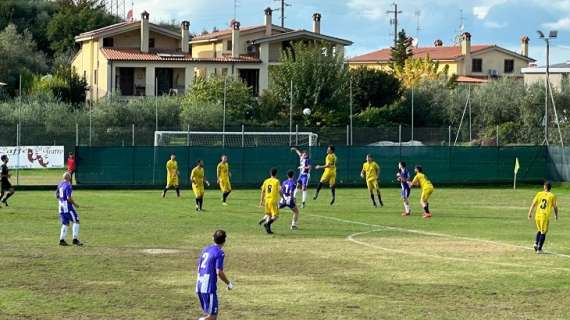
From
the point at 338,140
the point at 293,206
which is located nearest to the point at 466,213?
the point at 293,206

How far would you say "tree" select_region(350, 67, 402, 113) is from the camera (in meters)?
78.1

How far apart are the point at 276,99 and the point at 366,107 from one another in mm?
9959

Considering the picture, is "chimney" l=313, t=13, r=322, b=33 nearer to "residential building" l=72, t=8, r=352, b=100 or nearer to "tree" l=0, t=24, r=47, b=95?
"residential building" l=72, t=8, r=352, b=100

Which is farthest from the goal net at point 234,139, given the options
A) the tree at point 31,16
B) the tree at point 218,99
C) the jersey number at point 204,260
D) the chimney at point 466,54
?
the tree at point 31,16

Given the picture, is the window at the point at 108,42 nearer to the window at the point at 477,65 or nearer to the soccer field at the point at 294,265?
the window at the point at 477,65

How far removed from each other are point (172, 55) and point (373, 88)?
17091mm

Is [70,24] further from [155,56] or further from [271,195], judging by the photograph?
[271,195]

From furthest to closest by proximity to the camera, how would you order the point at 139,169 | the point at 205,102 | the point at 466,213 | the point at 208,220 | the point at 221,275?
the point at 205,102, the point at 139,169, the point at 466,213, the point at 208,220, the point at 221,275

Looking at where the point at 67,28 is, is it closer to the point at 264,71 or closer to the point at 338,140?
the point at 264,71

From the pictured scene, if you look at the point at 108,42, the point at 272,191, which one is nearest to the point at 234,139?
the point at 108,42

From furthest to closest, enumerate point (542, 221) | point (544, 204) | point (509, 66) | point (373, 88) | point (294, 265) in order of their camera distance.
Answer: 1. point (509, 66)
2. point (373, 88)
3. point (544, 204)
4. point (542, 221)
5. point (294, 265)

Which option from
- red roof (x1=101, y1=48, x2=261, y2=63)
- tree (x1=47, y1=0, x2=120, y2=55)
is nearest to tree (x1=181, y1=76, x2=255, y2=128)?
red roof (x1=101, y1=48, x2=261, y2=63)

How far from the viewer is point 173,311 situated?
16.5 meters

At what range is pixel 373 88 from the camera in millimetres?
78375
